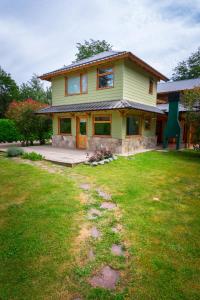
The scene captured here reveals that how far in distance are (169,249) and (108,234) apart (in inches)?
39.3

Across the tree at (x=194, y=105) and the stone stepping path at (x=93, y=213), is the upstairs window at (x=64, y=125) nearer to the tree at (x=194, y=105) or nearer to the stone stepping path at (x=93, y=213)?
the tree at (x=194, y=105)

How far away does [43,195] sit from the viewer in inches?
196

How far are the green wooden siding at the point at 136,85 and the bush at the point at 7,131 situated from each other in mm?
11447

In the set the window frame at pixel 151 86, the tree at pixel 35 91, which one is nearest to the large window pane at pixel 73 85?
the window frame at pixel 151 86

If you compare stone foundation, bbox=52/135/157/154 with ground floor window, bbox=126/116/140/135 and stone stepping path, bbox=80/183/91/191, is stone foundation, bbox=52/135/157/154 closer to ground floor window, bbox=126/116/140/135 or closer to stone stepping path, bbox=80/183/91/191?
ground floor window, bbox=126/116/140/135

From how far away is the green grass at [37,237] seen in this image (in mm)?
2266

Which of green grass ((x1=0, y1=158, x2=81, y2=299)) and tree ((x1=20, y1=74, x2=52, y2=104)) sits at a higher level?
tree ((x1=20, y1=74, x2=52, y2=104))

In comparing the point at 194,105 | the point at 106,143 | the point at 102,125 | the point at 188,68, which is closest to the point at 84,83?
the point at 102,125

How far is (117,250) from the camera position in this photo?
2.92 meters

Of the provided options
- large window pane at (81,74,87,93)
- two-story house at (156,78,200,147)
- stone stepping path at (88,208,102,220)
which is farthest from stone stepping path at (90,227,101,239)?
two-story house at (156,78,200,147)

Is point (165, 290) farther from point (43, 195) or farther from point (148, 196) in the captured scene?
point (43, 195)

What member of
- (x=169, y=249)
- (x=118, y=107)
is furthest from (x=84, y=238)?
(x=118, y=107)

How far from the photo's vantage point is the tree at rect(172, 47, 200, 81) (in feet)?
127

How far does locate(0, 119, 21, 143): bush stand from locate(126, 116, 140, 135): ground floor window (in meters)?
11.2
